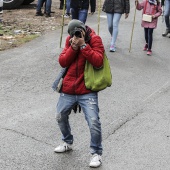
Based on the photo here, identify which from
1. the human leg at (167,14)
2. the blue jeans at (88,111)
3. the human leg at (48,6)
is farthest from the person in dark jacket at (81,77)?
the human leg at (48,6)

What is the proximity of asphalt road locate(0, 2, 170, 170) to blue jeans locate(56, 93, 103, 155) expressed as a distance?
35cm

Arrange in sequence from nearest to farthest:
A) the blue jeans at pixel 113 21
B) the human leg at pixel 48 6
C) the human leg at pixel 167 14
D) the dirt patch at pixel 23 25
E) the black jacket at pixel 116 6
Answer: the black jacket at pixel 116 6 < the blue jeans at pixel 113 21 < the dirt patch at pixel 23 25 < the human leg at pixel 167 14 < the human leg at pixel 48 6

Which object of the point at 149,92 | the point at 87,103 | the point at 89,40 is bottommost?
the point at 149,92

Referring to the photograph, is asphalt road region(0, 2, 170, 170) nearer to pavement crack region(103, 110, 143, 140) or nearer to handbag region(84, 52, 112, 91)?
pavement crack region(103, 110, 143, 140)

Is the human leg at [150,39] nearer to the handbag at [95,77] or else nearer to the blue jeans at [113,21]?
the blue jeans at [113,21]

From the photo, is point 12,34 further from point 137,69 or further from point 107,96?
point 107,96

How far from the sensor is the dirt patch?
10.6 metres

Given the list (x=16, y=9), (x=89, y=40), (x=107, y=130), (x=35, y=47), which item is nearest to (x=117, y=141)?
(x=107, y=130)

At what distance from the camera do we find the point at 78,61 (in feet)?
16.6

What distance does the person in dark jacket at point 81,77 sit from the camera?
487 cm

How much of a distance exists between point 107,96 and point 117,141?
1.75 metres

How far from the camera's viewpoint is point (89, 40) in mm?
4984

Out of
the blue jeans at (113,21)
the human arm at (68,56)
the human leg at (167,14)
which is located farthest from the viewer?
the human leg at (167,14)

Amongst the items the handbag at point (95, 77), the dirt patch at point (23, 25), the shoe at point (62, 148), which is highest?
the handbag at point (95, 77)
